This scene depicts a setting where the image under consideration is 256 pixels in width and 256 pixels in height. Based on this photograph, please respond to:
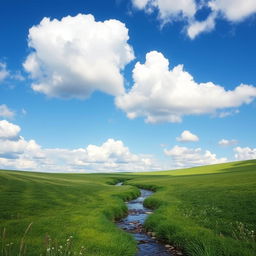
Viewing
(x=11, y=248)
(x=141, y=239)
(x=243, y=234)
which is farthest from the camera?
(x=141, y=239)

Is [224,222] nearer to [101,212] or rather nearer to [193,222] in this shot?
[193,222]

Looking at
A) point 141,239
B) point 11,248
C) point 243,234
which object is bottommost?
point 141,239

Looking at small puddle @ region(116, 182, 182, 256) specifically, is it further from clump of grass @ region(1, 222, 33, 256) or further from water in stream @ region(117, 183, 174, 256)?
clump of grass @ region(1, 222, 33, 256)

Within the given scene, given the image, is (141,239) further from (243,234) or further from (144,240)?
(243,234)

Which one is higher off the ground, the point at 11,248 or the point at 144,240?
the point at 11,248

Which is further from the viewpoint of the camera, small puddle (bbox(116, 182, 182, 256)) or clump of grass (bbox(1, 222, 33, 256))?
small puddle (bbox(116, 182, 182, 256))

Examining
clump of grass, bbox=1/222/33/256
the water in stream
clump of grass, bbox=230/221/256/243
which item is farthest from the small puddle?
clump of grass, bbox=1/222/33/256

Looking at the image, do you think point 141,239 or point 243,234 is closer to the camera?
point 243,234

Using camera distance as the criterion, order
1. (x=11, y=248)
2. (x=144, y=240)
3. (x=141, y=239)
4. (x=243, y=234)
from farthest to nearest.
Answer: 1. (x=141, y=239)
2. (x=144, y=240)
3. (x=243, y=234)
4. (x=11, y=248)

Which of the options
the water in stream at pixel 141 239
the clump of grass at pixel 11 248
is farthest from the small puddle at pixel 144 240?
the clump of grass at pixel 11 248

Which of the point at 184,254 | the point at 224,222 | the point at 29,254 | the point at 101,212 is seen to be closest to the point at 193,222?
the point at 224,222

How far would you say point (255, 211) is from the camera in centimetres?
2167

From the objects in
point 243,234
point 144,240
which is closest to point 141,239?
point 144,240

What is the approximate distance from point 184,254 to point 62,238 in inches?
266
